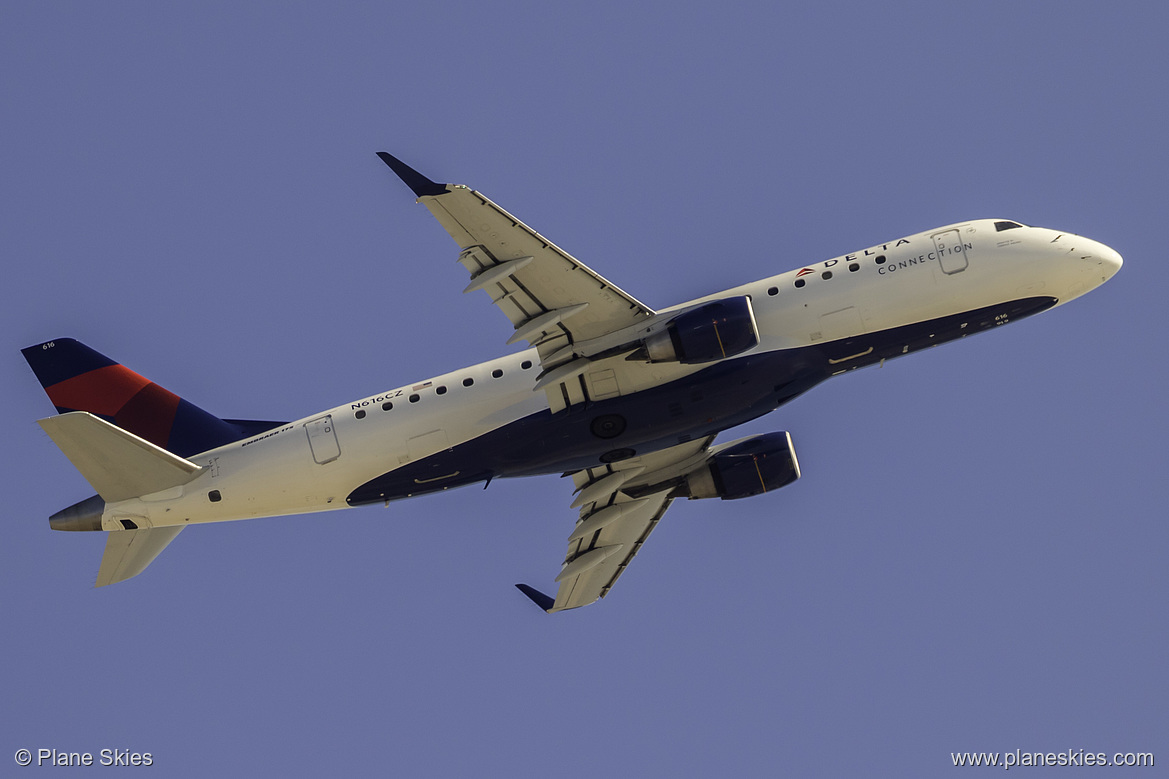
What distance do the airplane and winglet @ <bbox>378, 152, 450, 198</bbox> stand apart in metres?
4.29

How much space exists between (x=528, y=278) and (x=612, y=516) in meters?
12.5

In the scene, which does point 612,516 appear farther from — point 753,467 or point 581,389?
point 581,389

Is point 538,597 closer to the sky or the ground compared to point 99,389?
closer to the ground

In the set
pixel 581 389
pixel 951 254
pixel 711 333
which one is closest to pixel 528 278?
pixel 581 389

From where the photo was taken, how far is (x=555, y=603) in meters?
47.9

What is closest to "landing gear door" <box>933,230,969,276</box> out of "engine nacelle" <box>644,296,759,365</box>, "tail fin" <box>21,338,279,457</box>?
"engine nacelle" <box>644,296,759,365</box>

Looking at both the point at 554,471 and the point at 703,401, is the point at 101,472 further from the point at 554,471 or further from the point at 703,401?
the point at 703,401

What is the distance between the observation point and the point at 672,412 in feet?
131

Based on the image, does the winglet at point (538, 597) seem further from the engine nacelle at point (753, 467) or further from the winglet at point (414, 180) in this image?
the winglet at point (414, 180)

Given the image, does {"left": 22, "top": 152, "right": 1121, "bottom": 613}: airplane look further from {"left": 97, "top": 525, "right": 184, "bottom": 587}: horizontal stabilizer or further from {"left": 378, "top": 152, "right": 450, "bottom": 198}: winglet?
{"left": 378, "top": 152, "right": 450, "bottom": 198}: winglet

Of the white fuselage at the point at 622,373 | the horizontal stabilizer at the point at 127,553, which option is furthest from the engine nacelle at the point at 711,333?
the horizontal stabilizer at the point at 127,553

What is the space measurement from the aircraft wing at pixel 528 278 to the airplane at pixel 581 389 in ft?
0.27

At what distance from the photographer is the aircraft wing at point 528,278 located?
3516 centimetres

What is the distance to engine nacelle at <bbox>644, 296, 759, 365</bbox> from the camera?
125 ft
